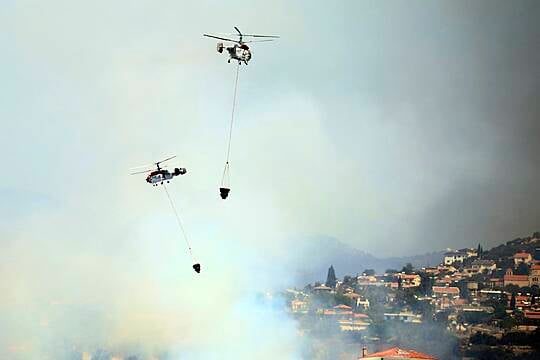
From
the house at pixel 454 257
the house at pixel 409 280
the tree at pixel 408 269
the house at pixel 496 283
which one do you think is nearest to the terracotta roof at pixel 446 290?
the house at pixel 409 280

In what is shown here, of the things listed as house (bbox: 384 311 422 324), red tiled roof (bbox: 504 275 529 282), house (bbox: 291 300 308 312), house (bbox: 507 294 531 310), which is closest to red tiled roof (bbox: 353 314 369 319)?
house (bbox: 384 311 422 324)

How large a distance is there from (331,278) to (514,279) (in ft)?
23.0

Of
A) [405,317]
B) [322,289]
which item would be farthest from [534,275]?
[322,289]

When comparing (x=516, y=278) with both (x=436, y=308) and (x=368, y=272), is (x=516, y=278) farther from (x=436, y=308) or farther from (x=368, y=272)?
(x=368, y=272)

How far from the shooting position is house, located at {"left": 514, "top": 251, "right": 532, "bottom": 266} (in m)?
34.2

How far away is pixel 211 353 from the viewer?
2695cm

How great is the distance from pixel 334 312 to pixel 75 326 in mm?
8616

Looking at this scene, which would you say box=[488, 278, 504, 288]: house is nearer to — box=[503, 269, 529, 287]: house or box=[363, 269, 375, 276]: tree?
box=[503, 269, 529, 287]: house

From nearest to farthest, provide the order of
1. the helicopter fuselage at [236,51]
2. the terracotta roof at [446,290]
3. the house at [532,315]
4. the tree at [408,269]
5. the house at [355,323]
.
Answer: the helicopter fuselage at [236,51] < the house at [532,315] < the house at [355,323] < the terracotta roof at [446,290] < the tree at [408,269]

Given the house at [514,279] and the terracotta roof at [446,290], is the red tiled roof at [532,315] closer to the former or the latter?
the house at [514,279]

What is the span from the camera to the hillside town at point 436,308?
29.3m

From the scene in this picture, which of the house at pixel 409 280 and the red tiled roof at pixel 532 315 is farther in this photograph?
the house at pixel 409 280

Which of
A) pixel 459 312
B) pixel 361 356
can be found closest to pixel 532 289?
pixel 459 312

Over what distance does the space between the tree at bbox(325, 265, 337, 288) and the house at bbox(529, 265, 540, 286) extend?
7.08 metres
